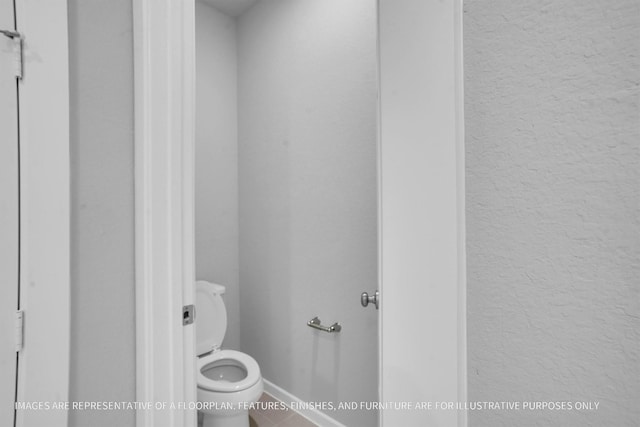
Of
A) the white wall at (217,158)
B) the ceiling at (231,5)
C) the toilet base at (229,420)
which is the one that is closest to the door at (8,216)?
the toilet base at (229,420)

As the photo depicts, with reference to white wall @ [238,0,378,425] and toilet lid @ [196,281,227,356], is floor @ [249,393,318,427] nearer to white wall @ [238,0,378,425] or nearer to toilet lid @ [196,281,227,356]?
white wall @ [238,0,378,425]

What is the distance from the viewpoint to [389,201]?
0.59 meters

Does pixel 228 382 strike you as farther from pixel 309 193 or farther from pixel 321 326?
pixel 309 193

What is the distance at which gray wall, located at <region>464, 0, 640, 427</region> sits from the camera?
41cm

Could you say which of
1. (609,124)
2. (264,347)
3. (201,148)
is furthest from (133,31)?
(264,347)

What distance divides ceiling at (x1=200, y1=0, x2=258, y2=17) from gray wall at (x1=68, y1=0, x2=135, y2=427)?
1497 mm

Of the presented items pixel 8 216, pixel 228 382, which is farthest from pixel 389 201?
pixel 228 382

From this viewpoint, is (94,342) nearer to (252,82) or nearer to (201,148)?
(201,148)

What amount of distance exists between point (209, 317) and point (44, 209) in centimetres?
128

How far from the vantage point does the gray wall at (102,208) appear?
742 millimetres

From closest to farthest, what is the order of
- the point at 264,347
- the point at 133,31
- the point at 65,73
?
the point at 65,73, the point at 133,31, the point at 264,347

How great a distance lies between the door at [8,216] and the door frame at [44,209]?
1 cm

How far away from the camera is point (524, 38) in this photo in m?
0.48

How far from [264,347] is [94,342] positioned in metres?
1.40
